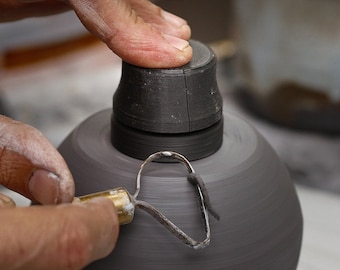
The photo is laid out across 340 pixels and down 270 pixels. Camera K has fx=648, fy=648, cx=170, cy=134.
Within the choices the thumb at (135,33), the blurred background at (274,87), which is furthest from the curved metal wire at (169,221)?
the blurred background at (274,87)

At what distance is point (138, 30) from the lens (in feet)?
2.87

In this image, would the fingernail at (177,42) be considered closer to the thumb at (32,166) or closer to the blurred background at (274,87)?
the thumb at (32,166)

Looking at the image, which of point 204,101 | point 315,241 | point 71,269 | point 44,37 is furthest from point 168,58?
point 44,37

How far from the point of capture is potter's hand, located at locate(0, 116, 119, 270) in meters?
0.65

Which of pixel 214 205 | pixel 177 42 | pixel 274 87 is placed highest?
pixel 177 42

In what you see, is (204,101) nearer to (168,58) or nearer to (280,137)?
(168,58)

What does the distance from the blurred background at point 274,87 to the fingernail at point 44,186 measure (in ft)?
1.68

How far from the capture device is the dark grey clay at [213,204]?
30.9 inches

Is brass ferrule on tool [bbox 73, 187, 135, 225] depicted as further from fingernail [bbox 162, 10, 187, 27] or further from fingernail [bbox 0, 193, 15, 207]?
fingernail [bbox 162, 10, 187, 27]

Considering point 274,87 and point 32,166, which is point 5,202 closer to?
point 32,166

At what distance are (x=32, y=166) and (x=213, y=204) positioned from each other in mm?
226

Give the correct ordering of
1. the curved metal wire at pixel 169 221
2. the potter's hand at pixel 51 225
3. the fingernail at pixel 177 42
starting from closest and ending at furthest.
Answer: the potter's hand at pixel 51 225 → the curved metal wire at pixel 169 221 → the fingernail at pixel 177 42

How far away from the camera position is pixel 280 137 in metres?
1.75

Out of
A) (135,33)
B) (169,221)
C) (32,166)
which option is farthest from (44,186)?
(135,33)
